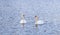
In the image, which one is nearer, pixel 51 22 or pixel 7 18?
pixel 51 22

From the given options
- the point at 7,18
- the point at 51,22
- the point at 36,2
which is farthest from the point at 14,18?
the point at 36,2

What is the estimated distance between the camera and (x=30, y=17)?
3.12m

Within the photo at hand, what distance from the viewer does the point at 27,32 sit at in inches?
98.9

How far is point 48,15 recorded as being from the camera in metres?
3.36

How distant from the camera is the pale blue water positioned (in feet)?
8.36

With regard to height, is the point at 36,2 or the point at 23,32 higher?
the point at 36,2

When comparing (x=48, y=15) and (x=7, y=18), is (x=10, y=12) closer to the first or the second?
(x=7, y=18)

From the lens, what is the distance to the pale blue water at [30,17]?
2.55m

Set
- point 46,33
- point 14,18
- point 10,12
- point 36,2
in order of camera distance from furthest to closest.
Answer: point 36,2 → point 10,12 → point 14,18 → point 46,33

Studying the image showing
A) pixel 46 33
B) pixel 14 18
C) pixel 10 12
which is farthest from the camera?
pixel 10 12

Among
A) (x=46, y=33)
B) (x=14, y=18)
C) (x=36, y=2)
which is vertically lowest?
(x=46, y=33)

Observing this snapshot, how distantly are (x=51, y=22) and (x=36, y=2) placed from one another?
149 centimetres

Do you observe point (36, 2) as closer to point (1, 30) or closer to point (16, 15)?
point (16, 15)

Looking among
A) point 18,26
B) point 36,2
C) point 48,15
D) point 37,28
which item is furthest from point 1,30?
point 36,2
